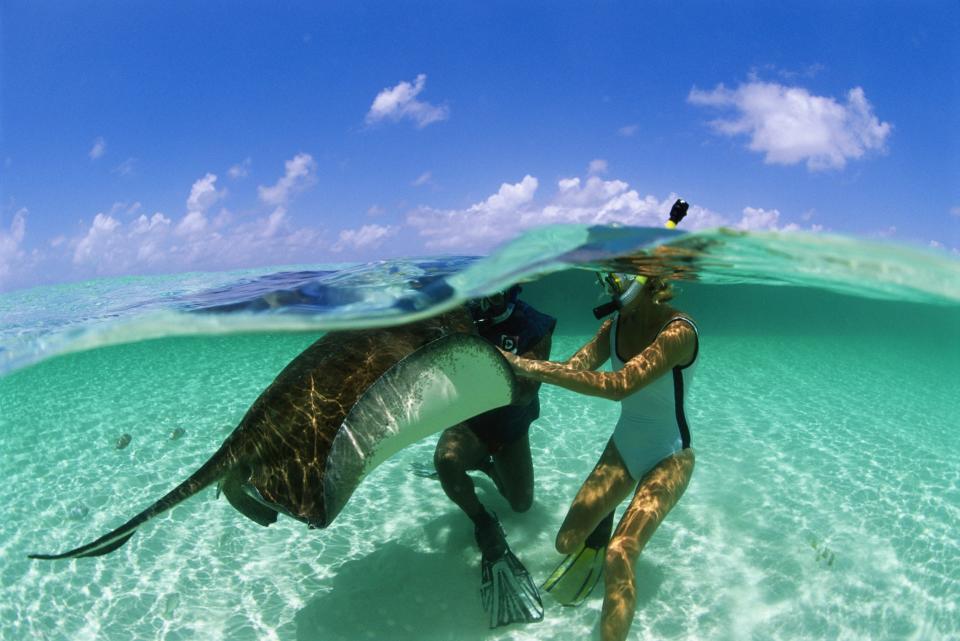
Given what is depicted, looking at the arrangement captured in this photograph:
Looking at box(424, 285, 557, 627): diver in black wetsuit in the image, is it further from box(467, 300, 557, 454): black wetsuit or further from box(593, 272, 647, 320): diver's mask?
box(593, 272, 647, 320): diver's mask

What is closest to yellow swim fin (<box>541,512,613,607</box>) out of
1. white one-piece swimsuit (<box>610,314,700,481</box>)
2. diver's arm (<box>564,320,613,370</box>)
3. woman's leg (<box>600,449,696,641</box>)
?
white one-piece swimsuit (<box>610,314,700,481</box>)

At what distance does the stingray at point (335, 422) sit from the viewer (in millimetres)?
2865

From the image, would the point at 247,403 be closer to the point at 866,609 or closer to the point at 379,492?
the point at 379,492

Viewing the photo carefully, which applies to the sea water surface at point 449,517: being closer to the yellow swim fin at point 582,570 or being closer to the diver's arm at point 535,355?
the yellow swim fin at point 582,570

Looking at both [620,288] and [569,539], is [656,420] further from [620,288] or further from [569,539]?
[569,539]

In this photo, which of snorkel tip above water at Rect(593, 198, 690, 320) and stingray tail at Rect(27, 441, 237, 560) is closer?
stingray tail at Rect(27, 441, 237, 560)

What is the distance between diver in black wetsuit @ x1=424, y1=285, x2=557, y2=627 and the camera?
14.4 ft

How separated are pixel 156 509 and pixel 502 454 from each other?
3394 mm

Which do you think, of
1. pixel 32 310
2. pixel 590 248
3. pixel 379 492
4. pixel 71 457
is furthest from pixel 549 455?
pixel 32 310

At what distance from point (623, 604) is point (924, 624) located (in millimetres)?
3406

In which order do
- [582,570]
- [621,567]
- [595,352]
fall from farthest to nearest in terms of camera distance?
[582,570], [595,352], [621,567]

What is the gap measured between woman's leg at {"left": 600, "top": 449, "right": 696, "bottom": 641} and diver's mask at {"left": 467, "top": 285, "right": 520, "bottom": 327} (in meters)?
1.99

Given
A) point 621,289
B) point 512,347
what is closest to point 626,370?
point 621,289

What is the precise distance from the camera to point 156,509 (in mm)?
2881
